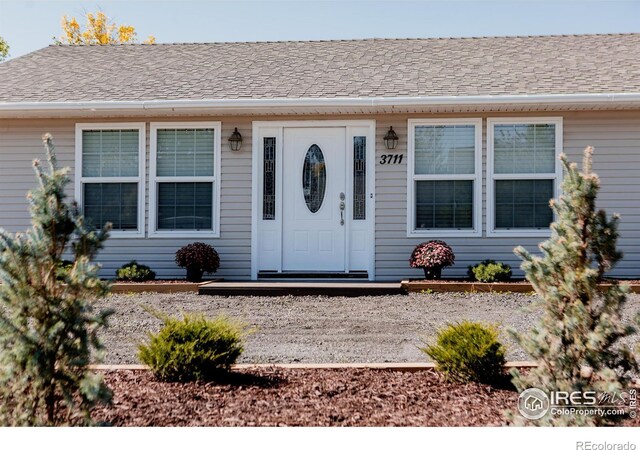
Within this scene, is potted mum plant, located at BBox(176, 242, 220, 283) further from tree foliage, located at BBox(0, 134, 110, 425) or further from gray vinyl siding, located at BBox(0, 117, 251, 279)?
tree foliage, located at BBox(0, 134, 110, 425)

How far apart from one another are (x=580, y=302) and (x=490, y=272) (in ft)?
17.5

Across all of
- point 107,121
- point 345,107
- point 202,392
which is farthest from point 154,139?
point 202,392

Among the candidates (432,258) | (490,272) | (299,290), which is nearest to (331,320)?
(299,290)

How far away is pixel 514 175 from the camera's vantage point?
8656 millimetres

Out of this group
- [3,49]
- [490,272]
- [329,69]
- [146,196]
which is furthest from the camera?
[3,49]

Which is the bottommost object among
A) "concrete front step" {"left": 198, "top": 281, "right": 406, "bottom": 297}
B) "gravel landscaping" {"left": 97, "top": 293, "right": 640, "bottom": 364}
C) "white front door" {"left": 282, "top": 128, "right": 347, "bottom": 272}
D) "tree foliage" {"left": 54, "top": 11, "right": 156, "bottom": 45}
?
"gravel landscaping" {"left": 97, "top": 293, "right": 640, "bottom": 364}

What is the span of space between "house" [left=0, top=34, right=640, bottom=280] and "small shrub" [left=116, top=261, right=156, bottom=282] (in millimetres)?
344

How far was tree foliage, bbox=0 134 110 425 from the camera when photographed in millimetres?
2465

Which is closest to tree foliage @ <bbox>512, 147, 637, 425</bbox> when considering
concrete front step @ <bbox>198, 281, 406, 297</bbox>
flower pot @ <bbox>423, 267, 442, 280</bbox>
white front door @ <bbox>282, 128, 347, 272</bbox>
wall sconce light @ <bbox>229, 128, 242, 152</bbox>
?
concrete front step @ <bbox>198, 281, 406, 297</bbox>

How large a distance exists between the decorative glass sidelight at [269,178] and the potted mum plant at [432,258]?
2.21 metres

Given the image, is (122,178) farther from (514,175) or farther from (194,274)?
(514,175)

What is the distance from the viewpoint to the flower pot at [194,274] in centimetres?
836

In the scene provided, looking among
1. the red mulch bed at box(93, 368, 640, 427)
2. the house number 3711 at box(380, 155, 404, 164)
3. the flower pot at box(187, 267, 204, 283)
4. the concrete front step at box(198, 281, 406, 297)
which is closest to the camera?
the red mulch bed at box(93, 368, 640, 427)

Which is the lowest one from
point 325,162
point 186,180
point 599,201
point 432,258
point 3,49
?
point 432,258
